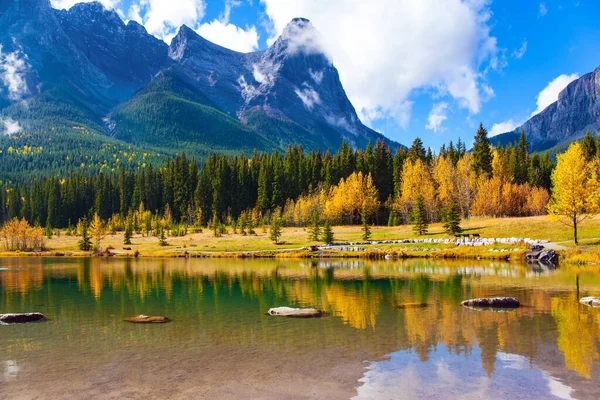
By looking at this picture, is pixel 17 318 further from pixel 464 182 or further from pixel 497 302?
pixel 464 182

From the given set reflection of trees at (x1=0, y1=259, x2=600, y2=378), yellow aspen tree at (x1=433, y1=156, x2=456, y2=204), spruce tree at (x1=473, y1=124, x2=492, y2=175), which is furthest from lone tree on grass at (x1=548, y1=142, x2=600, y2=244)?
spruce tree at (x1=473, y1=124, x2=492, y2=175)

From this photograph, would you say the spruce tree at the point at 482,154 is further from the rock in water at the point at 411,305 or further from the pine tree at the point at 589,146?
the rock in water at the point at 411,305

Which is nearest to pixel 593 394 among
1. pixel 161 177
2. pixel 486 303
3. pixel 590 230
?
pixel 486 303

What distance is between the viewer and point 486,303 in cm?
2895

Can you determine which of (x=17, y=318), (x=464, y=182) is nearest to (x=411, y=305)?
(x=17, y=318)

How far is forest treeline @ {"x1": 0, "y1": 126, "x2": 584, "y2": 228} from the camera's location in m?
112

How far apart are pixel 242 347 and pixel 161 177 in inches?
6606

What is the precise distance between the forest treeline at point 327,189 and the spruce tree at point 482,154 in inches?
10.4

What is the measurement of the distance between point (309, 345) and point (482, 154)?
113 meters

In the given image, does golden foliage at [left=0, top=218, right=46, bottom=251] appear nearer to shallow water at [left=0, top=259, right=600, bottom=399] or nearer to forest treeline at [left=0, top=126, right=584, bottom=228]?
forest treeline at [left=0, top=126, right=584, bottom=228]

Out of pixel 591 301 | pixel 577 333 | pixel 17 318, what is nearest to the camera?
pixel 577 333

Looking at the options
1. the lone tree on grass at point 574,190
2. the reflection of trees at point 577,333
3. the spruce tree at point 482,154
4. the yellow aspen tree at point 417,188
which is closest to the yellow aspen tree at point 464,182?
the yellow aspen tree at point 417,188

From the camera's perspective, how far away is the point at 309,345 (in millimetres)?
20328

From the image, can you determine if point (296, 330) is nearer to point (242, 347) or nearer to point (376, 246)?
point (242, 347)
